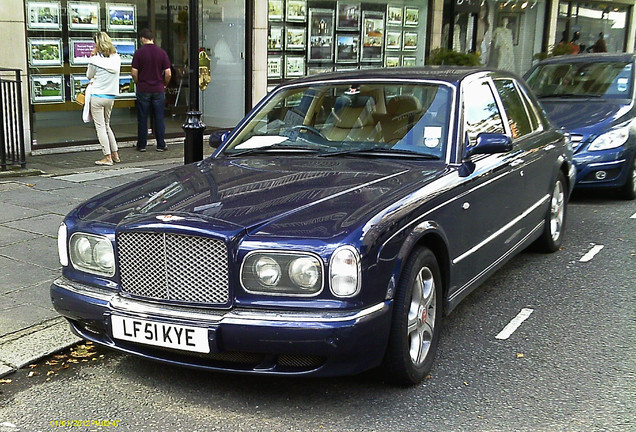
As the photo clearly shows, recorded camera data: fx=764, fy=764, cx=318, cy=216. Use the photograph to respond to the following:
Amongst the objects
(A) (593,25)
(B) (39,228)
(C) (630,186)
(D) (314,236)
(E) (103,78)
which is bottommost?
(B) (39,228)

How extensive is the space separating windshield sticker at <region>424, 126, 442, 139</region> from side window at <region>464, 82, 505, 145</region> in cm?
19

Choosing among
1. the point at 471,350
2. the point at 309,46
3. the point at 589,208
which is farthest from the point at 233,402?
the point at 309,46

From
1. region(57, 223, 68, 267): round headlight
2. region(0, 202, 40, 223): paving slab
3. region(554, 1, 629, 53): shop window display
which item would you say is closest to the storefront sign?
region(554, 1, 629, 53): shop window display

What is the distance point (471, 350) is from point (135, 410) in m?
2.04

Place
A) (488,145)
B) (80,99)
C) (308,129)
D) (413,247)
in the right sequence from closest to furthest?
(413,247) < (488,145) < (308,129) < (80,99)

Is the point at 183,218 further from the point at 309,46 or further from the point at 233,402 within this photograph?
the point at 309,46

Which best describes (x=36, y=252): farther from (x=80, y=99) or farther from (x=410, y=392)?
(x=80, y=99)

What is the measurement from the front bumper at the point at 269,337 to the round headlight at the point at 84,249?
0.26 m

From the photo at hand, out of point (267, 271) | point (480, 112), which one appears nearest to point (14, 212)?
point (480, 112)

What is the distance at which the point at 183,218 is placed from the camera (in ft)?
12.4

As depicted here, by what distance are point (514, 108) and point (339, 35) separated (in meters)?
11.1

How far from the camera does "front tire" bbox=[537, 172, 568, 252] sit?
673 cm

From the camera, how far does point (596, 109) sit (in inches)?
376

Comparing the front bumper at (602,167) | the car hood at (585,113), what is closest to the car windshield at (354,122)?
the front bumper at (602,167)
